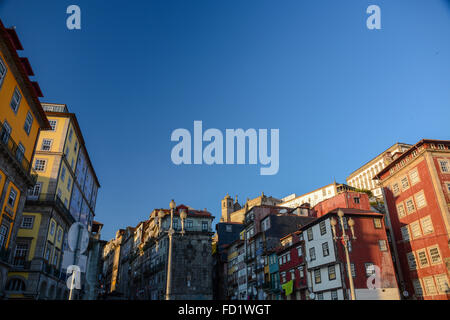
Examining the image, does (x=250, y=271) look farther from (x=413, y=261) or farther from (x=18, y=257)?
(x=18, y=257)

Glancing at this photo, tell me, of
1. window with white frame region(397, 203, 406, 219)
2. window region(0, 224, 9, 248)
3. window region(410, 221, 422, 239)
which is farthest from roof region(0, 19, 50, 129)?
window with white frame region(397, 203, 406, 219)

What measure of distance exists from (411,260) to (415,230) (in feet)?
12.8

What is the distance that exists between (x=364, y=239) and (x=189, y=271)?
113ft

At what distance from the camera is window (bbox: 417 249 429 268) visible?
41.9 meters

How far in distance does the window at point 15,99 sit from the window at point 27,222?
55.7ft

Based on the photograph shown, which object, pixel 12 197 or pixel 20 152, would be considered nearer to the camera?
pixel 12 197

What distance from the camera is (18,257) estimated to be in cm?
3981

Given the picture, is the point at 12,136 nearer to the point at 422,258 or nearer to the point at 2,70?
the point at 2,70

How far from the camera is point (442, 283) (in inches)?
1531

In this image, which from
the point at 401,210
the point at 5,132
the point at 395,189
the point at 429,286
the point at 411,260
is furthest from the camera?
the point at 395,189

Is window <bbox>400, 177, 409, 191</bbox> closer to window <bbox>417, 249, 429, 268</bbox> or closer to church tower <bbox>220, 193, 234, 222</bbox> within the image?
window <bbox>417, 249, 429, 268</bbox>

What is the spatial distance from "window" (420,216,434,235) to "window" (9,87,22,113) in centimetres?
4565

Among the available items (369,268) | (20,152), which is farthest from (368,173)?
(20,152)
